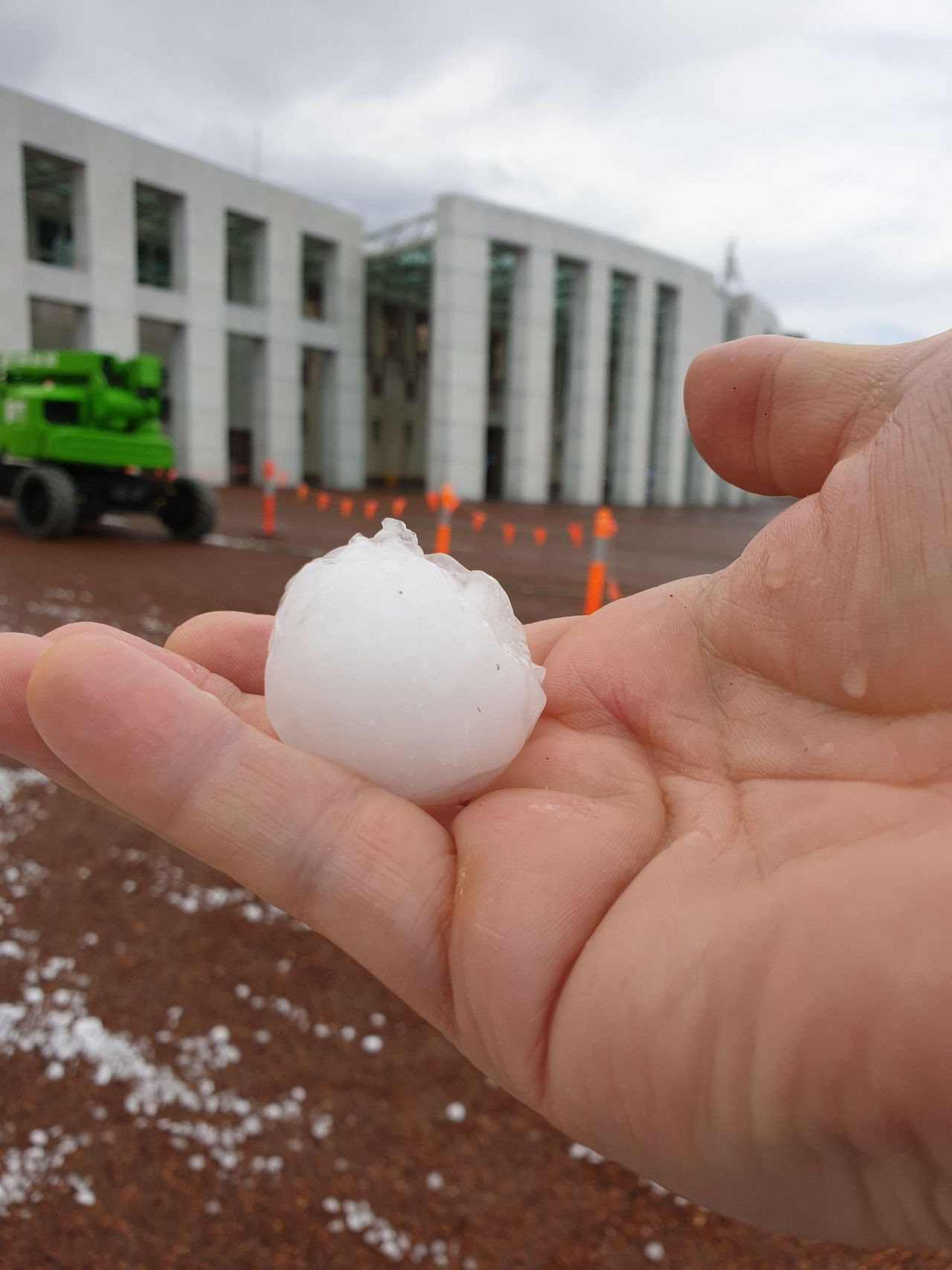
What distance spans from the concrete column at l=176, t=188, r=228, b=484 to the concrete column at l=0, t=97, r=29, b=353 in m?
3.86

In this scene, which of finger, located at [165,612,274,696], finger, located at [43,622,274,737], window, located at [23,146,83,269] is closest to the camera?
finger, located at [43,622,274,737]

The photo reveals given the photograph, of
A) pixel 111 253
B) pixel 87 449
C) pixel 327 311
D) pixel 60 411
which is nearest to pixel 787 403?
pixel 87 449

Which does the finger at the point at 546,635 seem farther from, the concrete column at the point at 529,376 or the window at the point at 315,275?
the window at the point at 315,275

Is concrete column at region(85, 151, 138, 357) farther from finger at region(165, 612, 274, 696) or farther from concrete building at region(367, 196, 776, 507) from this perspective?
finger at region(165, 612, 274, 696)

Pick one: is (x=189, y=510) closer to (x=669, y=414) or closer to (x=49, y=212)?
(x=49, y=212)

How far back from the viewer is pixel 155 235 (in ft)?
78.9

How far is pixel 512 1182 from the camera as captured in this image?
2.06 meters

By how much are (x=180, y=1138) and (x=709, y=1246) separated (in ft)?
3.97

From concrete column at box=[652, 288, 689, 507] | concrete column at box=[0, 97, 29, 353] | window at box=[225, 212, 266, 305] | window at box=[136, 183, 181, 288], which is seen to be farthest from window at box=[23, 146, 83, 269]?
concrete column at box=[652, 288, 689, 507]

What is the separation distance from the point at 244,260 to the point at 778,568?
2746cm

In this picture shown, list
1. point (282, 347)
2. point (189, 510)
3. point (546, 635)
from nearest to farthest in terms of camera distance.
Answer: point (546, 635) → point (189, 510) → point (282, 347)

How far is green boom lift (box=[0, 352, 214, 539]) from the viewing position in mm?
9750

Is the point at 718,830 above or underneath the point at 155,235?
underneath

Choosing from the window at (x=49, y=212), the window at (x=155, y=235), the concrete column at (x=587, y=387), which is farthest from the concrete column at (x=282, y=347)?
the concrete column at (x=587, y=387)
